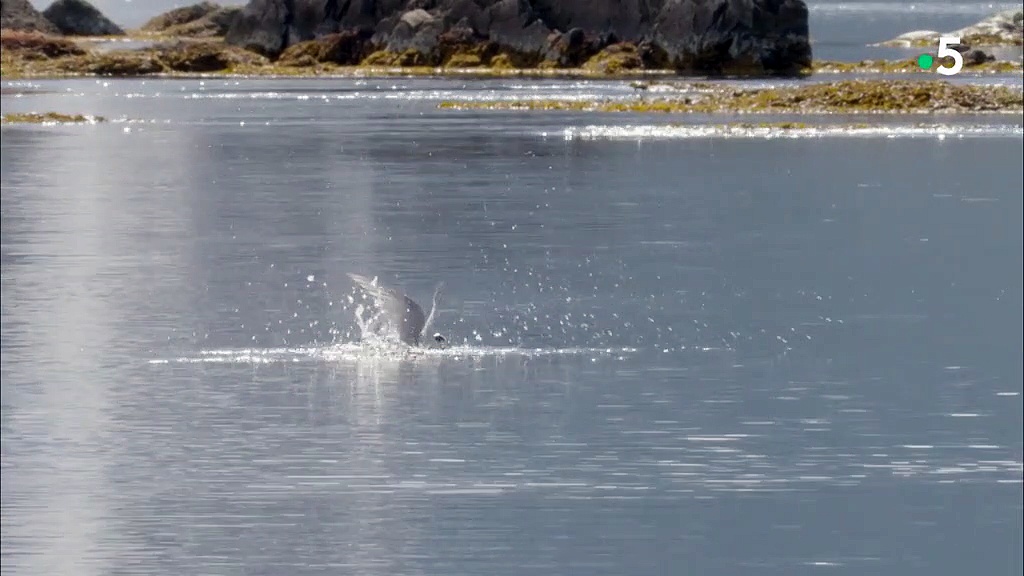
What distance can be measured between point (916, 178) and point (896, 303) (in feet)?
80.6

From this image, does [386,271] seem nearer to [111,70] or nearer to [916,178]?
[916,178]

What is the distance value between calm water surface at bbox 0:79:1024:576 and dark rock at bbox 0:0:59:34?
4784 inches

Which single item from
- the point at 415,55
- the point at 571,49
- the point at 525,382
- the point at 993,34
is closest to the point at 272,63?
the point at 415,55

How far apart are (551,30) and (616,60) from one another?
10.4 metres

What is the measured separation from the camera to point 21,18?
17575 centimetres

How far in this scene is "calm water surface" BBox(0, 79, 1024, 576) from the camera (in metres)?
17.2

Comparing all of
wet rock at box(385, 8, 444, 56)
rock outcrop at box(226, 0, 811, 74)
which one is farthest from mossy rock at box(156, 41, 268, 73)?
wet rock at box(385, 8, 444, 56)

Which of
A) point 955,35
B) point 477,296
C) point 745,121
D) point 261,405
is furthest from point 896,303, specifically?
point 955,35

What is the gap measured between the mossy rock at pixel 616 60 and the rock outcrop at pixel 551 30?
0.14m

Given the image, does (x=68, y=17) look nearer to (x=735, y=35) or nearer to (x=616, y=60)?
(x=616, y=60)

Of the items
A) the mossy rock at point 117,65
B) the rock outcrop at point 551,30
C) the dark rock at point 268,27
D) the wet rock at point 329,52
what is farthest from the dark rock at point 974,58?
the mossy rock at point 117,65

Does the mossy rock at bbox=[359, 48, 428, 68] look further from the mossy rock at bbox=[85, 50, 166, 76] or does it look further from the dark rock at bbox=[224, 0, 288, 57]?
the mossy rock at bbox=[85, 50, 166, 76]

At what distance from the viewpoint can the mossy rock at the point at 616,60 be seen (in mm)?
137250

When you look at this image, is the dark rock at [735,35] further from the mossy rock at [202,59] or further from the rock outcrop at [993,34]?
the rock outcrop at [993,34]
